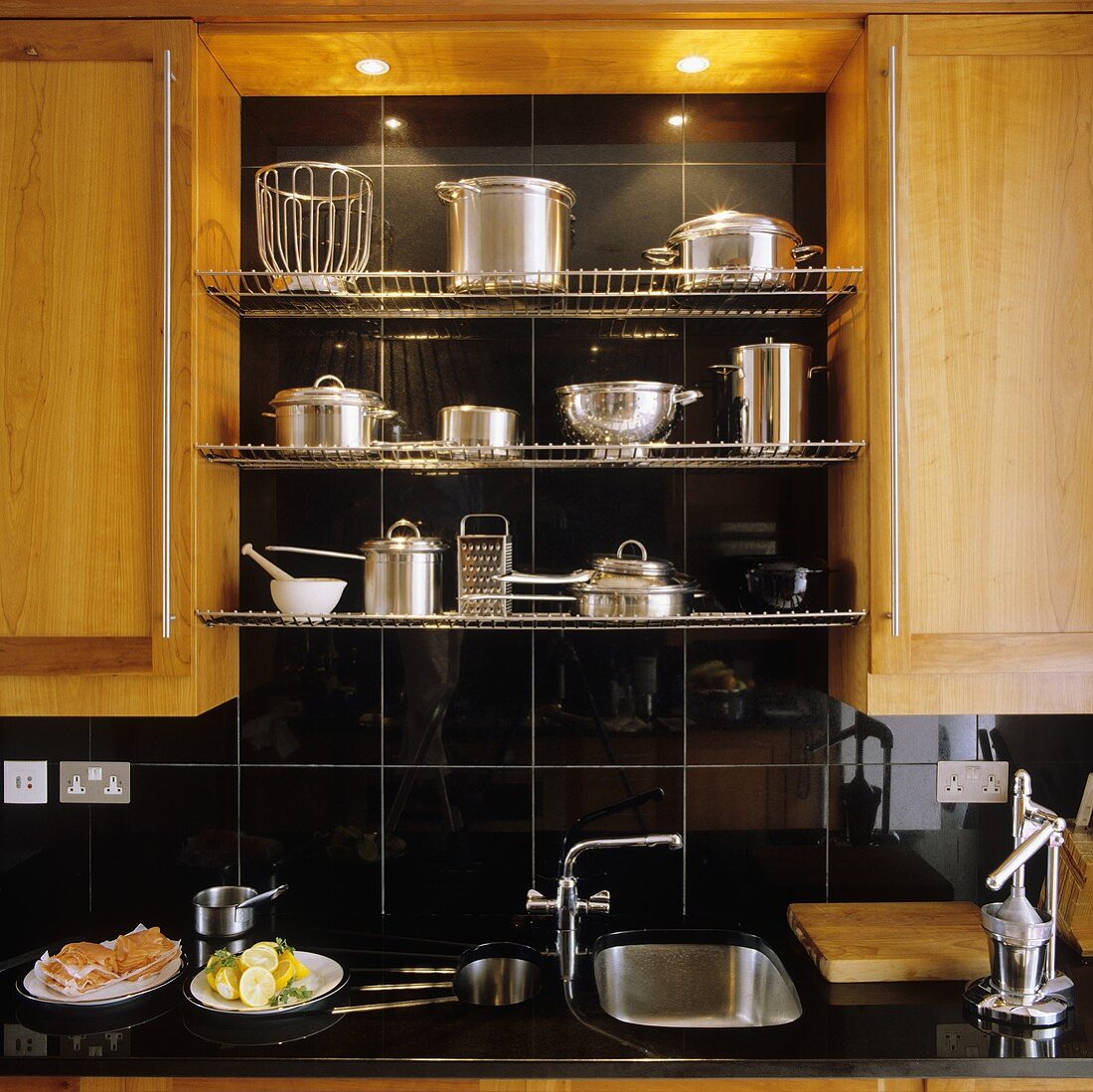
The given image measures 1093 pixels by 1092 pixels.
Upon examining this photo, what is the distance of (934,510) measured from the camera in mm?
1649

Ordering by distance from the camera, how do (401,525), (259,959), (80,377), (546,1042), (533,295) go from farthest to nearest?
(401,525), (533,295), (80,377), (259,959), (546,1042)

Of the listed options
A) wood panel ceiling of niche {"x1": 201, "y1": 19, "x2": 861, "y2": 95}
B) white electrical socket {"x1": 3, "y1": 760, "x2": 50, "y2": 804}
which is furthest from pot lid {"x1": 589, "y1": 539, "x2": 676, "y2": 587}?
white electrical socket {"x1": 3, "y1": 760, "x2": 50, "y2": 804}

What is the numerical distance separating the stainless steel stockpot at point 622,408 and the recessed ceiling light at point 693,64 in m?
0.67

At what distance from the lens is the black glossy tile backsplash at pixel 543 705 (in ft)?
6.52

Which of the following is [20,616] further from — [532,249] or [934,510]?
[934,510]

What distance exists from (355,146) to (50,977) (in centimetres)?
173

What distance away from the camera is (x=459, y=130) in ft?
6.63

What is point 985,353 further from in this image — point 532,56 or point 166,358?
point 166,358

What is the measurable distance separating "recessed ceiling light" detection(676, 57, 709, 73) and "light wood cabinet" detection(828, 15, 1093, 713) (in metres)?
0.32

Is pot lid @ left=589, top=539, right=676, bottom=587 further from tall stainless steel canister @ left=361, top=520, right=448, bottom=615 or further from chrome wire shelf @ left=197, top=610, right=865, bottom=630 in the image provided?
tall stainless steel canister @ left=361, top=520, right=448, bottom=615

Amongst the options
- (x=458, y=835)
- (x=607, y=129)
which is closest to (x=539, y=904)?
(x=458, y=835)

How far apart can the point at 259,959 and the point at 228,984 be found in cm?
6

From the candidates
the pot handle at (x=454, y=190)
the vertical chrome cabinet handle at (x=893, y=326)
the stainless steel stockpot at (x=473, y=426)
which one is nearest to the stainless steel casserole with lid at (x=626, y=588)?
the stainless steel stockpot at (x=473, y=426)

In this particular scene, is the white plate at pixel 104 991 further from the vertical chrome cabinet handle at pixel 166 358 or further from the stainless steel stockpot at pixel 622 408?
the stainless steel stockpot at pixel 622 408
